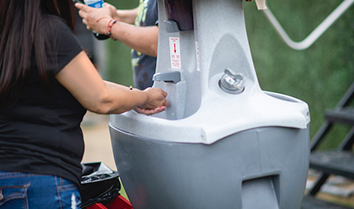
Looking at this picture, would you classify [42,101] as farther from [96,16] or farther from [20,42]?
[96,16]

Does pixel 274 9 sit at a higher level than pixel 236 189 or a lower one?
higher

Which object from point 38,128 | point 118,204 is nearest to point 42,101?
point 38,128

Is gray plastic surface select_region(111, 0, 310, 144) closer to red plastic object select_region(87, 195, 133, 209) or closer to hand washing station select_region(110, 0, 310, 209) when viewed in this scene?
hand washing station select_region(110, 0, 310, 209)

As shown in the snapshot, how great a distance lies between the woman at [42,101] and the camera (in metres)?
1.02

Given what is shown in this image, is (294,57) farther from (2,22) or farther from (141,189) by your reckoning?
(2,22)

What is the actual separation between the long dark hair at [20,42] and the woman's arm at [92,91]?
0.06 metres

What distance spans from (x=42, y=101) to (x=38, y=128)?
76 mm

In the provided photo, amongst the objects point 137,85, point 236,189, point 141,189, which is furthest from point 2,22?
point 137,85

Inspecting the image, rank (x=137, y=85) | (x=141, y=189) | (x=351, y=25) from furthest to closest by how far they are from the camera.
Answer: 1. (x=351, y=25)
2. (x=137, y=85)
3. (x=141, y=189)

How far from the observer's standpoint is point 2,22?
41.1 inches

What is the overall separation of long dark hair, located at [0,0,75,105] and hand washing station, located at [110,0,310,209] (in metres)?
0.39

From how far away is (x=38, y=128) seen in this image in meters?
1.08

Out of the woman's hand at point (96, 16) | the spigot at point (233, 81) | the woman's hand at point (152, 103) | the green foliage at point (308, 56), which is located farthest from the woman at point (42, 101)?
the green foliage at point (308, 56)

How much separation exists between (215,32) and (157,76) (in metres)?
0.26
